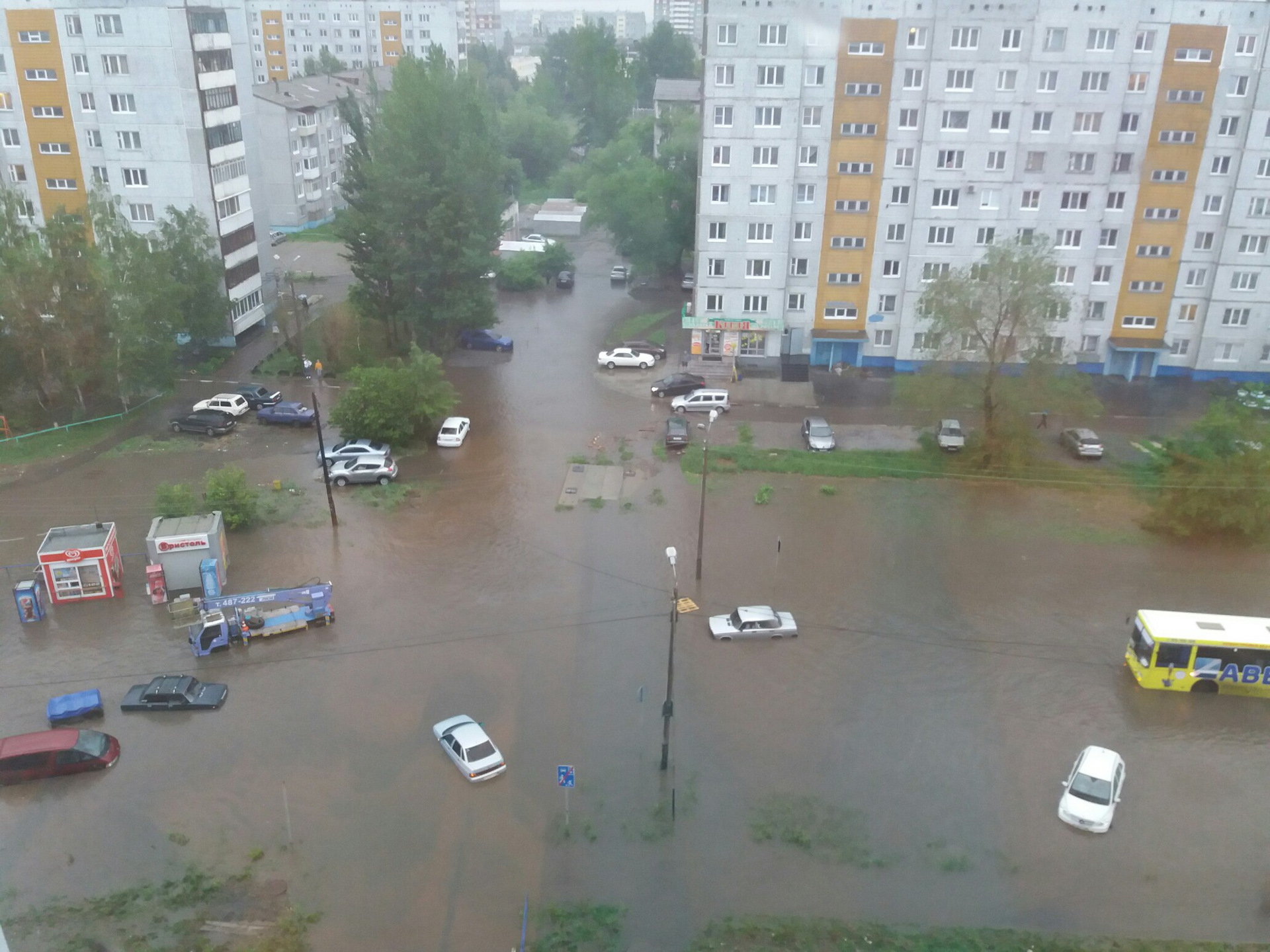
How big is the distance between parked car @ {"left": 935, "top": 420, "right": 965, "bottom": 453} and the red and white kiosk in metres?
28.0

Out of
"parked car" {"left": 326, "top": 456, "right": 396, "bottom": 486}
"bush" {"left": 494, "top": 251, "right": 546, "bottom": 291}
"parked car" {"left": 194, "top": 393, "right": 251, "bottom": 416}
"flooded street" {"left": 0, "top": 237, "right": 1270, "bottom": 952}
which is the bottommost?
"flooded street" {"left": 0, "top": 237, "right": 1270, "bottom": 952}

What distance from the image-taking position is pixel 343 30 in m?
114

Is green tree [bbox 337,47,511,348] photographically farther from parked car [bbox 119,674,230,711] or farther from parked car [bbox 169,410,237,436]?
parked car [bbox 119,674,230,711]

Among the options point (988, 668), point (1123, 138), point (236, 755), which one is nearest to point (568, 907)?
point (236, 755)

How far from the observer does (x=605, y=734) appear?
75.4 feet

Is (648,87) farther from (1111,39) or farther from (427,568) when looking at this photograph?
(427,568)

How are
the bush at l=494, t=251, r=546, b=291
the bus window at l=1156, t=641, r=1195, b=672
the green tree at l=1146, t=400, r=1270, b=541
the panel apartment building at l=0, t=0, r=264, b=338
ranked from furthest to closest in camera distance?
the bush at l=494, t=251, r=546, b=291, the panel apartment building at l=0, t=0, r=264, b=338, the green tree at l=1146, t=400, r=1270, b=541, the bus window at l=1156, t=641, r=1195, b=672

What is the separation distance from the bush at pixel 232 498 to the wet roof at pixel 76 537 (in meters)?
3.05

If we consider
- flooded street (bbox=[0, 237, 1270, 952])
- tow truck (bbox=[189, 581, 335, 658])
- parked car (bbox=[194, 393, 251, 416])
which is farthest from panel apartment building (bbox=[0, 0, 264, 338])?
tow truck (bbox=[189, 581, 335, 658])

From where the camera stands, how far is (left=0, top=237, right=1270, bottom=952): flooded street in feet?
62.7

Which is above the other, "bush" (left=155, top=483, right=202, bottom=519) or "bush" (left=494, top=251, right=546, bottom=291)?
"bush" (left=494, top=251, right=546, bottom=291)

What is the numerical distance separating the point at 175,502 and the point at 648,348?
932 inches

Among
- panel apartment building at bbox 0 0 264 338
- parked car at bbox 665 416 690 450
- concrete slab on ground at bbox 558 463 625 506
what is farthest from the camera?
panel apartment building at bbox 0 0 264 338

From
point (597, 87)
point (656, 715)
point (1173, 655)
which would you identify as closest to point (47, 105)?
point (656, 715)
